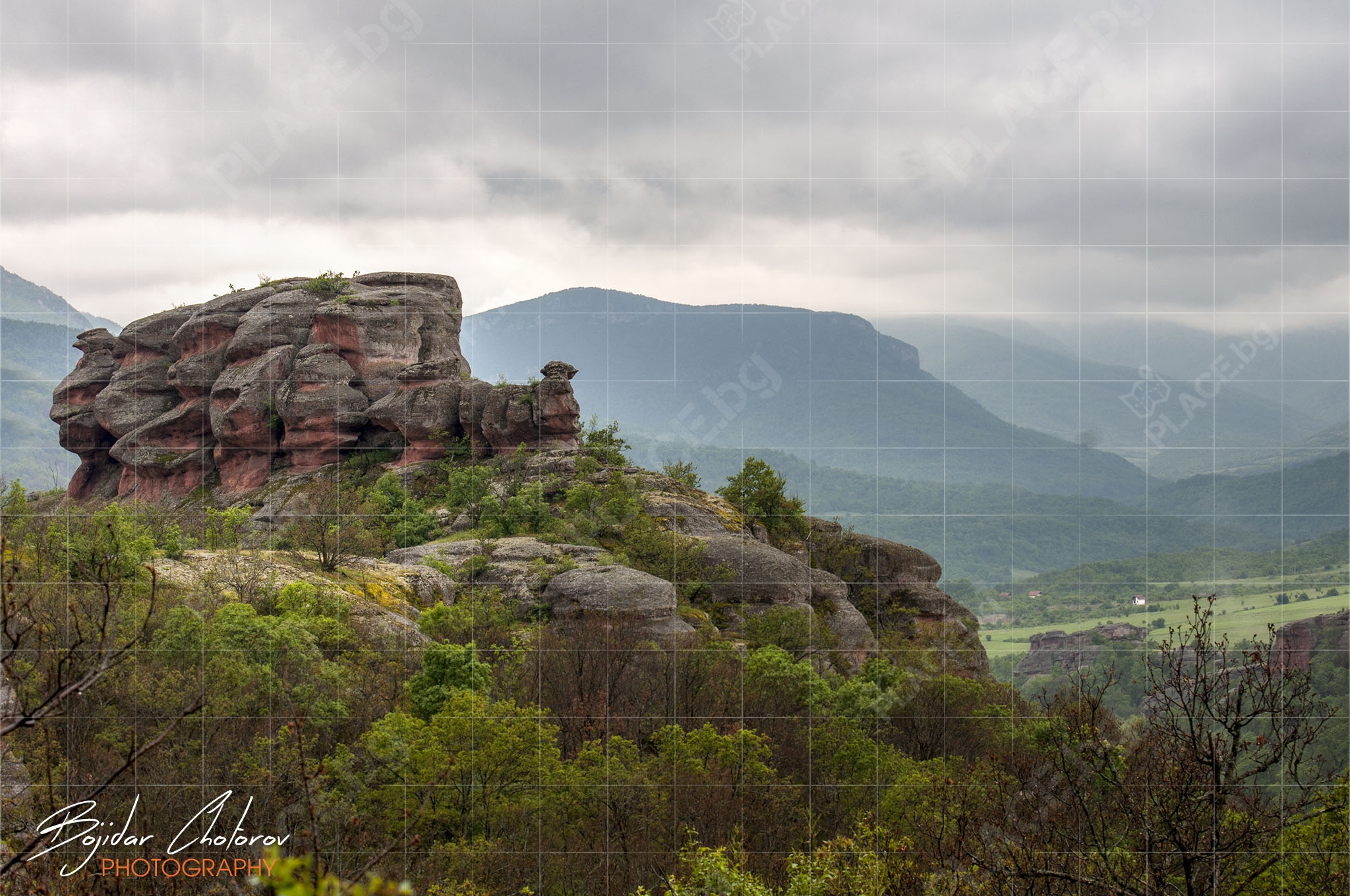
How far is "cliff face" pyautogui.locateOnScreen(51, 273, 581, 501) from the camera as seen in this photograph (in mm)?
36469

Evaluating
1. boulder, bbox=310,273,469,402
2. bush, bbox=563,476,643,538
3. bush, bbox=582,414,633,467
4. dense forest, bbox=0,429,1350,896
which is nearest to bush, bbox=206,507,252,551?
dense forest, bbox=0,429,1350,896

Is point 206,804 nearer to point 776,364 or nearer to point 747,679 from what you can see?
point 747,679

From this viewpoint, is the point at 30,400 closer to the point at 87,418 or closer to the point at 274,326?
the point at 87,418

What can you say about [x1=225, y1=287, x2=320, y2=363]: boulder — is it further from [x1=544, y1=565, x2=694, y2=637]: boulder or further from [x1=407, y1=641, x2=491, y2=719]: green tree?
[x1=407, y1=641, x2=491, y2=719]: green tree

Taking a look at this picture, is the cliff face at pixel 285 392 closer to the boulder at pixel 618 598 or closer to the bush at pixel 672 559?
the bush at pixel 672 559

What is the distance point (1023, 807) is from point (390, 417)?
3016cm

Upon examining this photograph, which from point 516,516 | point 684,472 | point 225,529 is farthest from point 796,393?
point 225,529

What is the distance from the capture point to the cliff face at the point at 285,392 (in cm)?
3647

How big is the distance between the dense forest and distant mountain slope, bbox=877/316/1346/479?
588 cm

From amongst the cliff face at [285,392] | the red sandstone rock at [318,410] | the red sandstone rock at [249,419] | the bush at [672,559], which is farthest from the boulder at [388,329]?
the bush at [672,559]

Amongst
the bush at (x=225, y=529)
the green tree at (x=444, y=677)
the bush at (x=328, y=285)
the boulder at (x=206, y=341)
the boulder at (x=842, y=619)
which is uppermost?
the bush at (x=328, y=285)

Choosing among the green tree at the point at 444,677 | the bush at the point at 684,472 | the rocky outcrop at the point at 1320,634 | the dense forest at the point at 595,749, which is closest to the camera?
the dense forest at the point at 595,749

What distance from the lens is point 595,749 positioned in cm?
1531

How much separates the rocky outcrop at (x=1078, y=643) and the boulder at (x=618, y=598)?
935 centimetres
